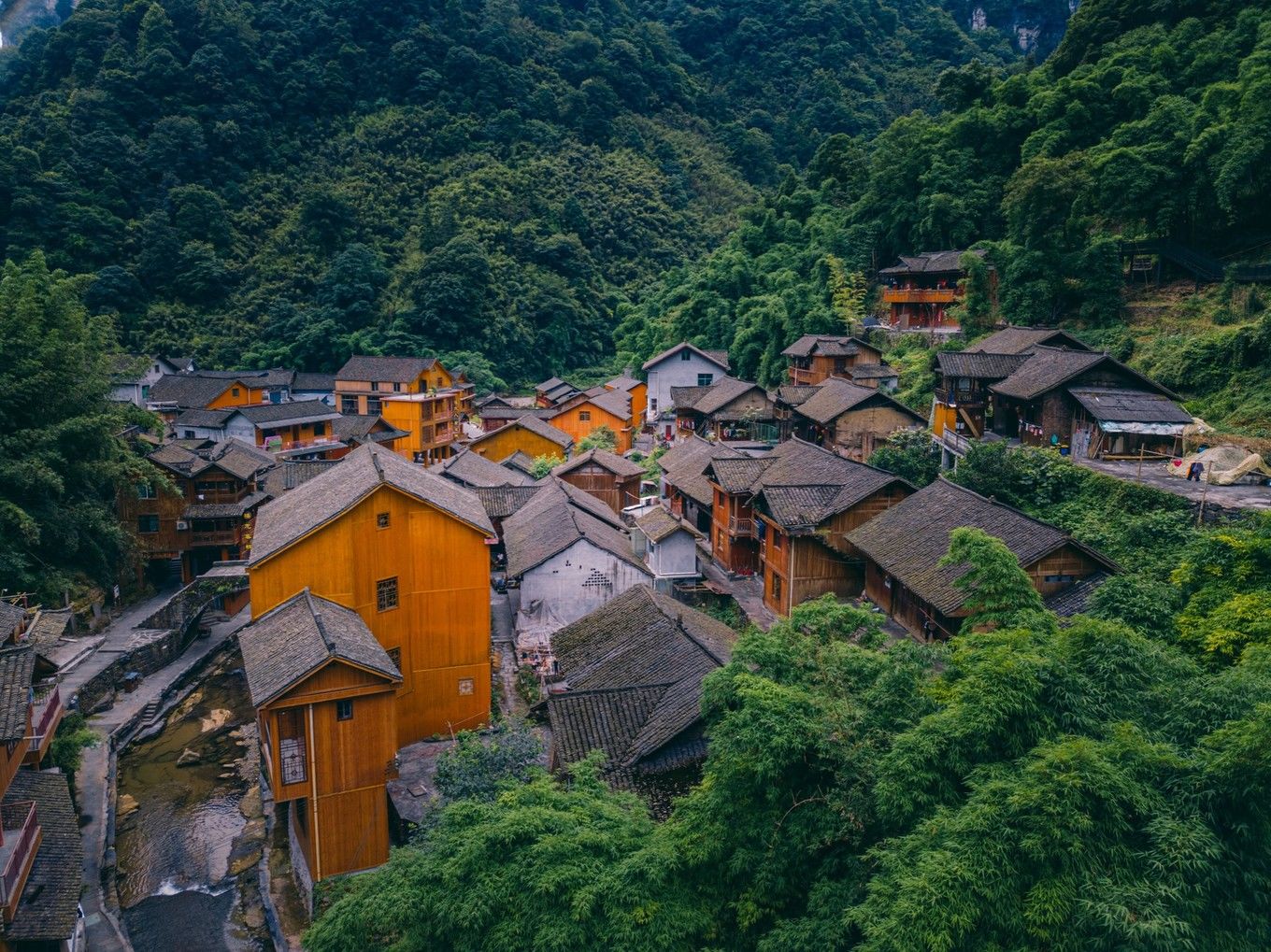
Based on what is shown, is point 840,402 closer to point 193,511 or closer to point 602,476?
point 602,476

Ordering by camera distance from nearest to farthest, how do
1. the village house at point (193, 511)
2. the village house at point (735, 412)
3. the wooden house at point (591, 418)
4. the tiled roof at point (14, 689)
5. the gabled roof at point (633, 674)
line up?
the tiled roof at point (14, 689)
the gabled roof at point (633, 674)
the village house at point (193, 511)
the village house at point (735, 412)
the wooden house at point (591, 418)

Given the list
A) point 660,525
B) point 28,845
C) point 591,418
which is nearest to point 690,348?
point 591,418

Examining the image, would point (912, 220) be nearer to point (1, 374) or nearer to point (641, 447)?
point (641, 447)

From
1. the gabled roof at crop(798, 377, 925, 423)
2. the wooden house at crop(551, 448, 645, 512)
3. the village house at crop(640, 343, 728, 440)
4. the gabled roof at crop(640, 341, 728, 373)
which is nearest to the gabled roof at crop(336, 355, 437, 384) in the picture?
the village house at crop(640, 343, 728, 440)

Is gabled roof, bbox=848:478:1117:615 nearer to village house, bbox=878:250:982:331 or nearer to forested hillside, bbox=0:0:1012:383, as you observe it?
village house, bbox=878:250:982:331

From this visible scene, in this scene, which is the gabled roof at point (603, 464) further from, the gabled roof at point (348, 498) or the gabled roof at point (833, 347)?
the gabled roof at point (348, 498)

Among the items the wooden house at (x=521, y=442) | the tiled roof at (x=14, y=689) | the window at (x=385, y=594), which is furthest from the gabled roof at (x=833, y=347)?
the tiled roof at (x=14, y=689)
